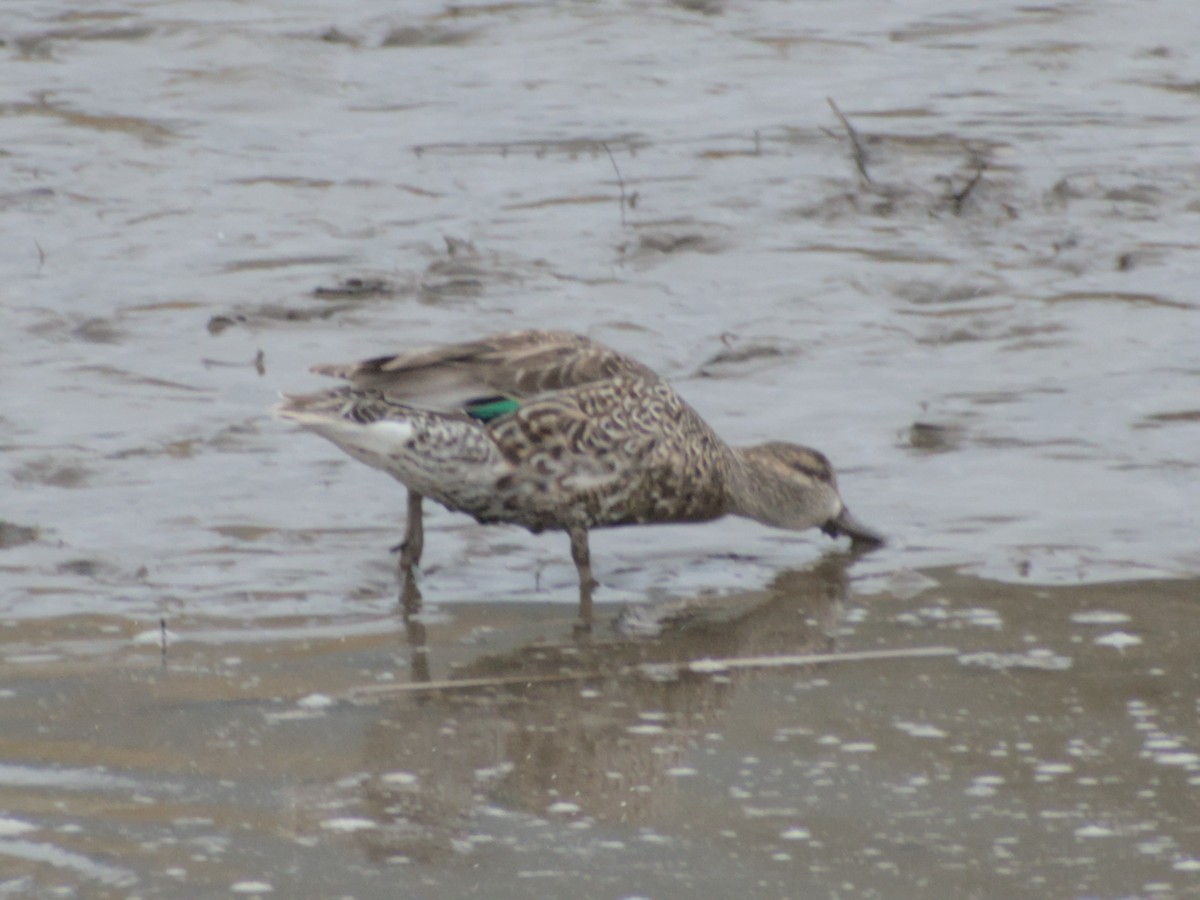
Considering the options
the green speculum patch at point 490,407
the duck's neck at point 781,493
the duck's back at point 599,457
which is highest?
the green speculum patch at point 490,407

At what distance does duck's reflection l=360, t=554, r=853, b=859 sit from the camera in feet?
15.7

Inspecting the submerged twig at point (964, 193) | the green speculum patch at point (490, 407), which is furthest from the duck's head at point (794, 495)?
the submerged twig at point (964, 193)

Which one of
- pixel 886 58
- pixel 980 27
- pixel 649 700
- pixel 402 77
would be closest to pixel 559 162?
pixel 402 77

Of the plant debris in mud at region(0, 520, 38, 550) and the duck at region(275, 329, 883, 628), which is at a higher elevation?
the duck at region(275, 329, 883, 628)

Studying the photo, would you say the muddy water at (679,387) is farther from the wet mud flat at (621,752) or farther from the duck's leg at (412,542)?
the duck's leg at (412,542)

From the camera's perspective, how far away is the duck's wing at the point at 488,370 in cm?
652

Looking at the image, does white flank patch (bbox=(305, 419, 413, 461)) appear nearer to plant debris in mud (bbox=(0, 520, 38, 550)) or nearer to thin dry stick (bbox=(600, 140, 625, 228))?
plant debris in mud (bbox=(0, 520, 38, 550))

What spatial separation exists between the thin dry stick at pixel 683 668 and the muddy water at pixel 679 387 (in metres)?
0.04

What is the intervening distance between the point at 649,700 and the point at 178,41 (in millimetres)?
10107

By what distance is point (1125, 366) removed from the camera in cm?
883

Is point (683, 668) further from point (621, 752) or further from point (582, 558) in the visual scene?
point (582, 558)

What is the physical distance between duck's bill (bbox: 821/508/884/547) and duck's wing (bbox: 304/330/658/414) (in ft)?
2.59

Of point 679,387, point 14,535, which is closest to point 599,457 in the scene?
point 14,535

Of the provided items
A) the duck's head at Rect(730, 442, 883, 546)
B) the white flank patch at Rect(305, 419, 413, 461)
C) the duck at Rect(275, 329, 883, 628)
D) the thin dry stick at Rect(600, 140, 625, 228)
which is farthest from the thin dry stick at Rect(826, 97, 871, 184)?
the white flank patch at Rect(305, 419, 413, 461)
